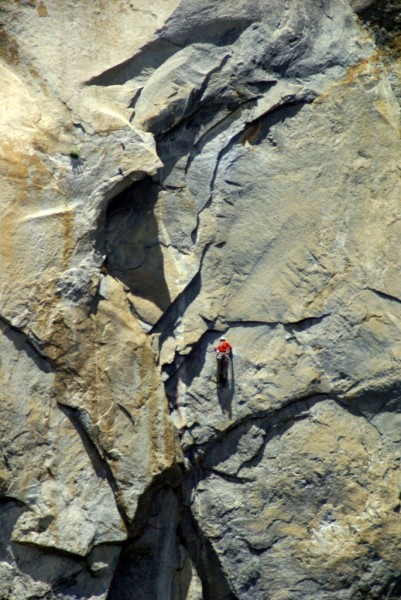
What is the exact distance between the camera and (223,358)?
29.1 ft

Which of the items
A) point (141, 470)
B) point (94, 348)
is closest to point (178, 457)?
point (141, 470)

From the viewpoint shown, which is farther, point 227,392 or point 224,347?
point 227,392

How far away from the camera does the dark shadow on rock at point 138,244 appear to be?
8.80 metres

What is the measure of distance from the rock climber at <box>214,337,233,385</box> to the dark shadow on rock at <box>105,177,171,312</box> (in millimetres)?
645

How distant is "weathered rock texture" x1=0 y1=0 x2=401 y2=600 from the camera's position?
8.77m

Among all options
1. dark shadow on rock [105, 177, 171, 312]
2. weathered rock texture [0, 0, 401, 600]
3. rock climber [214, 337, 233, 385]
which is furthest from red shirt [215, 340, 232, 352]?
dark shadow on rock [105, 177, 171, 312]

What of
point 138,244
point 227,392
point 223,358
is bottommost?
point 227,392

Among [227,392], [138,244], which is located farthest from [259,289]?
[138,244]

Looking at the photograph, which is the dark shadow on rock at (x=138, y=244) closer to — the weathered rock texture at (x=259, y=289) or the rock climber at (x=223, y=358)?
the weathered rock texture at (x=259, y=289)

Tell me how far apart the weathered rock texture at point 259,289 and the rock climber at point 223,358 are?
0.09 m

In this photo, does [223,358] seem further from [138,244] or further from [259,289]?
[138,244]

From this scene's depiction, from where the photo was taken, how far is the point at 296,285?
9047 millimetres

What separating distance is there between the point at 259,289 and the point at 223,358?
0.77 meters

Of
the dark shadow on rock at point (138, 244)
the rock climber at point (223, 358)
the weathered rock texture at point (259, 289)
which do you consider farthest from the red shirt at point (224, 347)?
the dark shadow on rock at point (138, 244)
